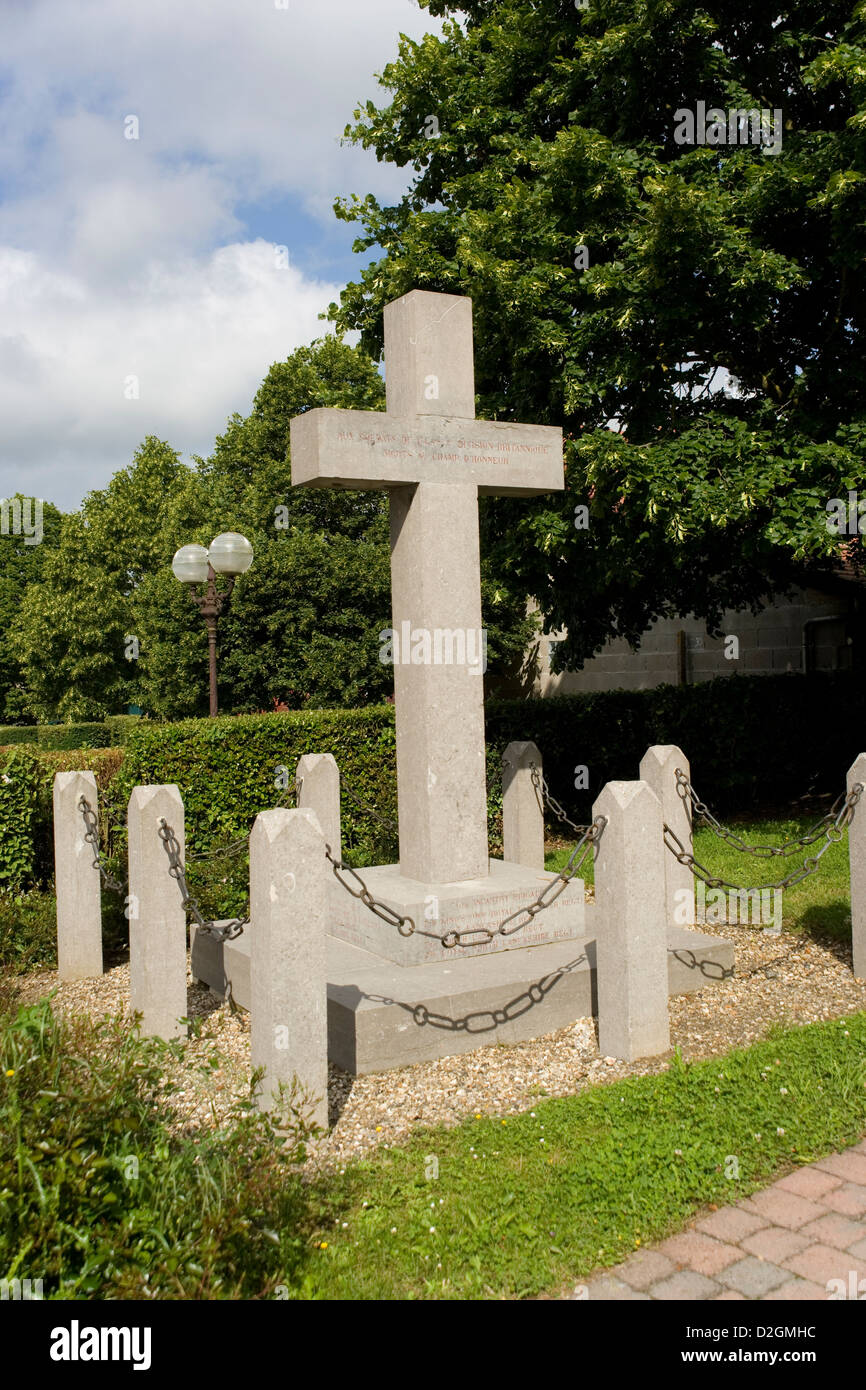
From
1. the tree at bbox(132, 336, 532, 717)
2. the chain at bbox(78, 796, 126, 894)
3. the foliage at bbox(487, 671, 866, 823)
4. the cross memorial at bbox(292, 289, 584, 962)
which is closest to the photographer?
the cross memorial at bbox(292, 289, 584, 962)

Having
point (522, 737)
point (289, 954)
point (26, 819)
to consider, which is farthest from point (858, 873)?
point (522, 737)

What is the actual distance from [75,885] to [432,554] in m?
3.56

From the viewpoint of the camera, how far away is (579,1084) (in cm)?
490

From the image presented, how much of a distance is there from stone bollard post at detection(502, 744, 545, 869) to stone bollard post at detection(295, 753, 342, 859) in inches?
58.0

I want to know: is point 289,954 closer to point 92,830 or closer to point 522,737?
point 92,830

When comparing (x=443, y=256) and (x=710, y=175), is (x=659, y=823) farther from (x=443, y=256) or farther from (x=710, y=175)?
(x=443, y=256)

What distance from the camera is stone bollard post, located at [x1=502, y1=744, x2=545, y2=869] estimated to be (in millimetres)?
8258

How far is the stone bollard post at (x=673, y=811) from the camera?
7.41m

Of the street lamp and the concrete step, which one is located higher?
the street lamp

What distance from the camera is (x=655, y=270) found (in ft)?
30.5

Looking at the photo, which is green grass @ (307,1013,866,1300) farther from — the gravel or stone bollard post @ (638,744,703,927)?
stone bollard post @ (638,744,703,927)

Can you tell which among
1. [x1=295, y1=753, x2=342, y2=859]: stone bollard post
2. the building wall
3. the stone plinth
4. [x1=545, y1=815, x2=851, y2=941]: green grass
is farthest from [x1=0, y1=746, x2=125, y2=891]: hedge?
the building wall

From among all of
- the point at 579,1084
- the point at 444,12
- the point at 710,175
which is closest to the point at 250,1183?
the point at 579,1084
